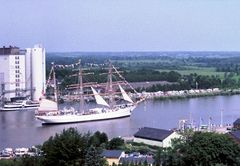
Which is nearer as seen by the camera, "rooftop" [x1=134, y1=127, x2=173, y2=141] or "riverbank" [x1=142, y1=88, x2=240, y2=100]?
"rooftop" [x1=134, y1=127, x2=173, y2=141]

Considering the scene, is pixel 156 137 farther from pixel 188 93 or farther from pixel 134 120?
pixel 188 93

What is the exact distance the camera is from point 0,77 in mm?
13789

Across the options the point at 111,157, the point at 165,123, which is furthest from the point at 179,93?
the point at 111,157

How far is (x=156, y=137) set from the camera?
7.43 m

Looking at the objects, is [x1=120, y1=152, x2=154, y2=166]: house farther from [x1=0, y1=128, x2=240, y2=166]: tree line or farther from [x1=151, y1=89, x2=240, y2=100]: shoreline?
[x1=151, y1=89, x2=240, y2=100]: shoreline

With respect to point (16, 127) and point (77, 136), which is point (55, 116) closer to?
point (16, 127)

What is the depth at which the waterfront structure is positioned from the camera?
13.9 m

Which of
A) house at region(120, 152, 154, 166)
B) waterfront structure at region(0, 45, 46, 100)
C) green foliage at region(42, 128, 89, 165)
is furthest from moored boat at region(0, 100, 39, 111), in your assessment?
green foliage at region(42, 128, 89, 165)

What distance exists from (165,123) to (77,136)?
518cm

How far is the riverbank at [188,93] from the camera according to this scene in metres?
15.2

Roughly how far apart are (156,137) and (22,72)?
7392 millimetres

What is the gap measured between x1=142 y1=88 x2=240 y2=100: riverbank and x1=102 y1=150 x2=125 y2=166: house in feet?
28.8

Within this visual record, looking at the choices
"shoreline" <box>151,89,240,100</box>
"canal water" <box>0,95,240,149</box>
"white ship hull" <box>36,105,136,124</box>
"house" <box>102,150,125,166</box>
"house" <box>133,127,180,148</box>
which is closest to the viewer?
"house" <box>102,150,125,166</box>

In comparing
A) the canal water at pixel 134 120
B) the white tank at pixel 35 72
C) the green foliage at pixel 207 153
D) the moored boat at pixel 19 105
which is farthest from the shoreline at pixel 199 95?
the green foliage at pixel 207 153
